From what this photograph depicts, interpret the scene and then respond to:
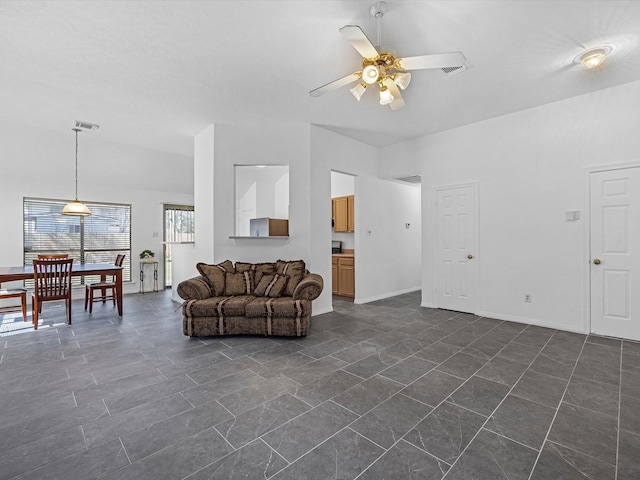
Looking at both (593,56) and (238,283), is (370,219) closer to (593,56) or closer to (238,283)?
(238,283)

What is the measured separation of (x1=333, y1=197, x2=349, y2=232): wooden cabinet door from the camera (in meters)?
6.18

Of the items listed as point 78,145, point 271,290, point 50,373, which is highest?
point 78,145

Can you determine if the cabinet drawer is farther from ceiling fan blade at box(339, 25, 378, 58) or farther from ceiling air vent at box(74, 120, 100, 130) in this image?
ceiling air vent at box(74, 120, 100, 130)

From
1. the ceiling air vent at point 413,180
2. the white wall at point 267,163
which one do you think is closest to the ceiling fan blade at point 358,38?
the white wall at point 267,163

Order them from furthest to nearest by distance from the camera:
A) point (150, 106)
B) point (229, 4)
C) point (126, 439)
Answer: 1. point (150, 106)
2. point (229, 4)
3. point (126, 439)

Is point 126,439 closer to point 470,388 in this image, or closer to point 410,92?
point 470,388

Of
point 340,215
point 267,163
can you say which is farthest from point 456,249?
point 267,163

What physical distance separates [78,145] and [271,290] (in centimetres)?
445

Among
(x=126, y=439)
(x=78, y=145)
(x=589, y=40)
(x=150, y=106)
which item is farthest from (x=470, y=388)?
(x=78, y=145)

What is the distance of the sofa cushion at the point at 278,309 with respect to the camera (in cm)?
359

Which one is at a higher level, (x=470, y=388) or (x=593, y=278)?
(x=593, y=278)

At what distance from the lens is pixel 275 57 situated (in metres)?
2.95

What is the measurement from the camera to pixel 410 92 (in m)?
3.67

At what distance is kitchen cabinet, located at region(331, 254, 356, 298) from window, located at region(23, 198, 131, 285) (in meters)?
4.66
